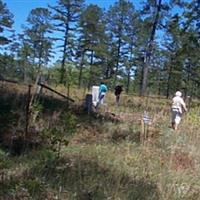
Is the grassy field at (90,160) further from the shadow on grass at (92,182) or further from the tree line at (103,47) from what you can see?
the tree line at (103,47)

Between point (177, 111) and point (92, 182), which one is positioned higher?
point (177, 111)

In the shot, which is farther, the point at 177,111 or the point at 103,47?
the point at 103,47

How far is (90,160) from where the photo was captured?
9508 mm

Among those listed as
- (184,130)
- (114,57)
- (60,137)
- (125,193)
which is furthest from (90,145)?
(114,57)

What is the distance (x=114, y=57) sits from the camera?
227ft

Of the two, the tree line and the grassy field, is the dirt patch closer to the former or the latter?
the grassy field

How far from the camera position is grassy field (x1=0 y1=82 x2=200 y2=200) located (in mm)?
7586

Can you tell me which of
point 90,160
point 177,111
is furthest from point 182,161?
point 177,111

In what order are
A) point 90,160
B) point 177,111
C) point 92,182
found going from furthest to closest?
point 177,111 < point 90,160 < point 92,182

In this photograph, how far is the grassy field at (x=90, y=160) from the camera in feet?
24.9

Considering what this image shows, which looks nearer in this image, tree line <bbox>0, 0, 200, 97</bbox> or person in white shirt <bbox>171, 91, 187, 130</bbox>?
person in white shirt <bbox>171, 91, 187, 130</bbox>

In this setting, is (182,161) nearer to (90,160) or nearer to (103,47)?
(90,160)

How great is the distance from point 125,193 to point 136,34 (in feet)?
199

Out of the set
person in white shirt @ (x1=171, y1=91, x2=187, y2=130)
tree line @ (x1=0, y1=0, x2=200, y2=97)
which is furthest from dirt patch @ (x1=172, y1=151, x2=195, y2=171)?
tree line @ (x1=0, y1=0, x2=200, y2=97)
